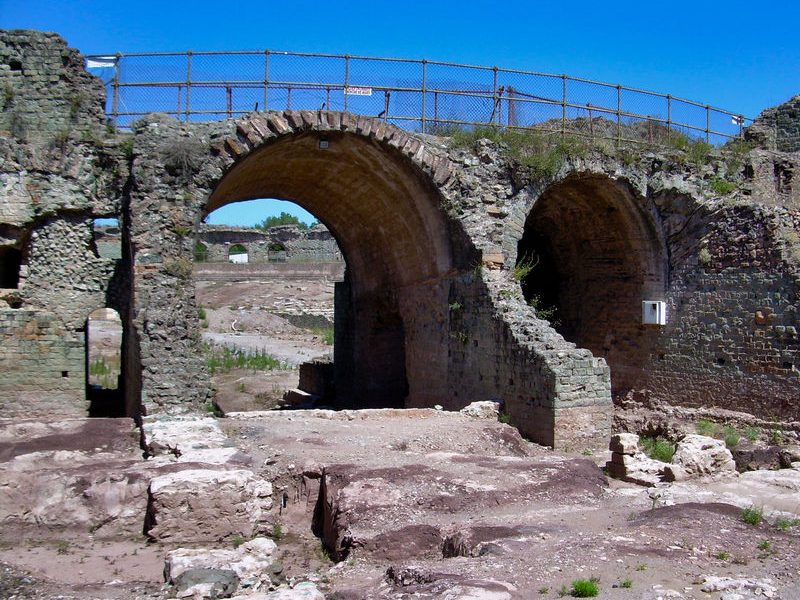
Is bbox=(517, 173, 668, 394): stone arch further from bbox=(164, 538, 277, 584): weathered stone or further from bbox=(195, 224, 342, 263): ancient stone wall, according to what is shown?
bbox=(195, 224, 342, 263): ancient stone wall

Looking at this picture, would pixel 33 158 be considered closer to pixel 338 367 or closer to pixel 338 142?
pixel 338 142

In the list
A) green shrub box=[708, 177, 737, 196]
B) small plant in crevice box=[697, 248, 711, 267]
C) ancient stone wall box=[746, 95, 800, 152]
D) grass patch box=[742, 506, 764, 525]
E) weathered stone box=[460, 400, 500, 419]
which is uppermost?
ancient stone wall box=[746, 95, 800, 152]

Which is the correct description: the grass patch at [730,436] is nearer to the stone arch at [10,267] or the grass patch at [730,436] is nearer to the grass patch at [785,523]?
the grass patch at [785,523]

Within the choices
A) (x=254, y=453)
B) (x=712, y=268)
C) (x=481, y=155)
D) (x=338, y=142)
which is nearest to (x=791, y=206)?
(x=712, y=268)

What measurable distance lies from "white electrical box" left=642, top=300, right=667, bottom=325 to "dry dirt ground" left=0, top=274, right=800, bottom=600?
519 cm

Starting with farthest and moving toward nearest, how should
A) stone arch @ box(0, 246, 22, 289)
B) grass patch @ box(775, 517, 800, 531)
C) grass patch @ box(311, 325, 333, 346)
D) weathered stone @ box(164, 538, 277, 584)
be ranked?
1. grass patch @ box(311, 325, 333, 346)
2. stone arch @ box(0, 246, 22, 289)
3. grass patch @ box(775, 517, 800, 531)
4. weathered stone @ box(164, 538, 277, 584)

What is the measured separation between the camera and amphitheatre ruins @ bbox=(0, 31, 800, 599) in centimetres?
633

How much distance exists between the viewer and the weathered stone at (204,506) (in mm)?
6738

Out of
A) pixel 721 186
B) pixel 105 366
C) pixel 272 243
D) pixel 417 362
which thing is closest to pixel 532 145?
pixel 721 186

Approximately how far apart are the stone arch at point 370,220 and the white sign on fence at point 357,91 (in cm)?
67

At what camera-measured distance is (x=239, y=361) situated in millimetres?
22078

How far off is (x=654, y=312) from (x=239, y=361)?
1242cm

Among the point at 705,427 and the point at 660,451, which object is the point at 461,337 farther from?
the point at 705,427

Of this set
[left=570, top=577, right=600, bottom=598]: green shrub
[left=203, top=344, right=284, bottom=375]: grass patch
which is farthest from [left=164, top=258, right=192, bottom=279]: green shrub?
[left=203, top=344, right=284, bottom=375]: grass patch
